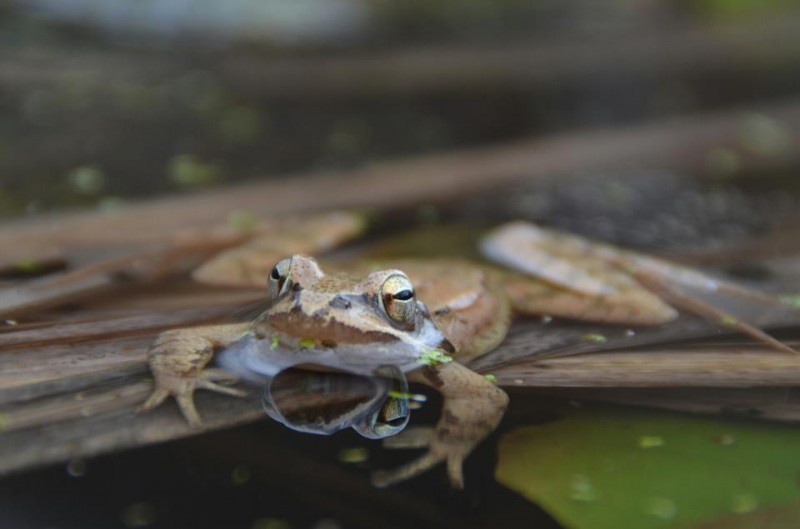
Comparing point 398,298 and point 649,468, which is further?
point 398,298

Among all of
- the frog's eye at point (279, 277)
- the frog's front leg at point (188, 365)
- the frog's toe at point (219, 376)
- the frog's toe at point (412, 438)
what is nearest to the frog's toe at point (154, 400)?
the frog's front leg at point (188, 365)

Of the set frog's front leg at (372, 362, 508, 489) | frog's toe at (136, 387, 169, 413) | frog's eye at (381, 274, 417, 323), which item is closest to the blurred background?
frog's front leg at (372, 362, 508, 489)

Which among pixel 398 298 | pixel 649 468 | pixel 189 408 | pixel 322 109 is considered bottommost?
pixel 649 468

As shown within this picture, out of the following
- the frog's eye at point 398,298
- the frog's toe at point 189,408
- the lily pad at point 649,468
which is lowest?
the lily pad at point 649,468

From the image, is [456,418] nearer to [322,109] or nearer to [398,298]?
[398,298]

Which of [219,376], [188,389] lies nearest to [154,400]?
[188,389]

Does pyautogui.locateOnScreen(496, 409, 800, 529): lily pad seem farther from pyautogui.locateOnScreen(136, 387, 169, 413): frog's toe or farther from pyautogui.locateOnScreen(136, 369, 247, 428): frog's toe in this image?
pyautogui.locateOnScreen(136, 387, 169, 413): frog's toe

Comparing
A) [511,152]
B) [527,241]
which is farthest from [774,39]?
[527,241]

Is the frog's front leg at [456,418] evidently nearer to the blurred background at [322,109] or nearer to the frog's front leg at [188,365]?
the blurred background at [322,109]
